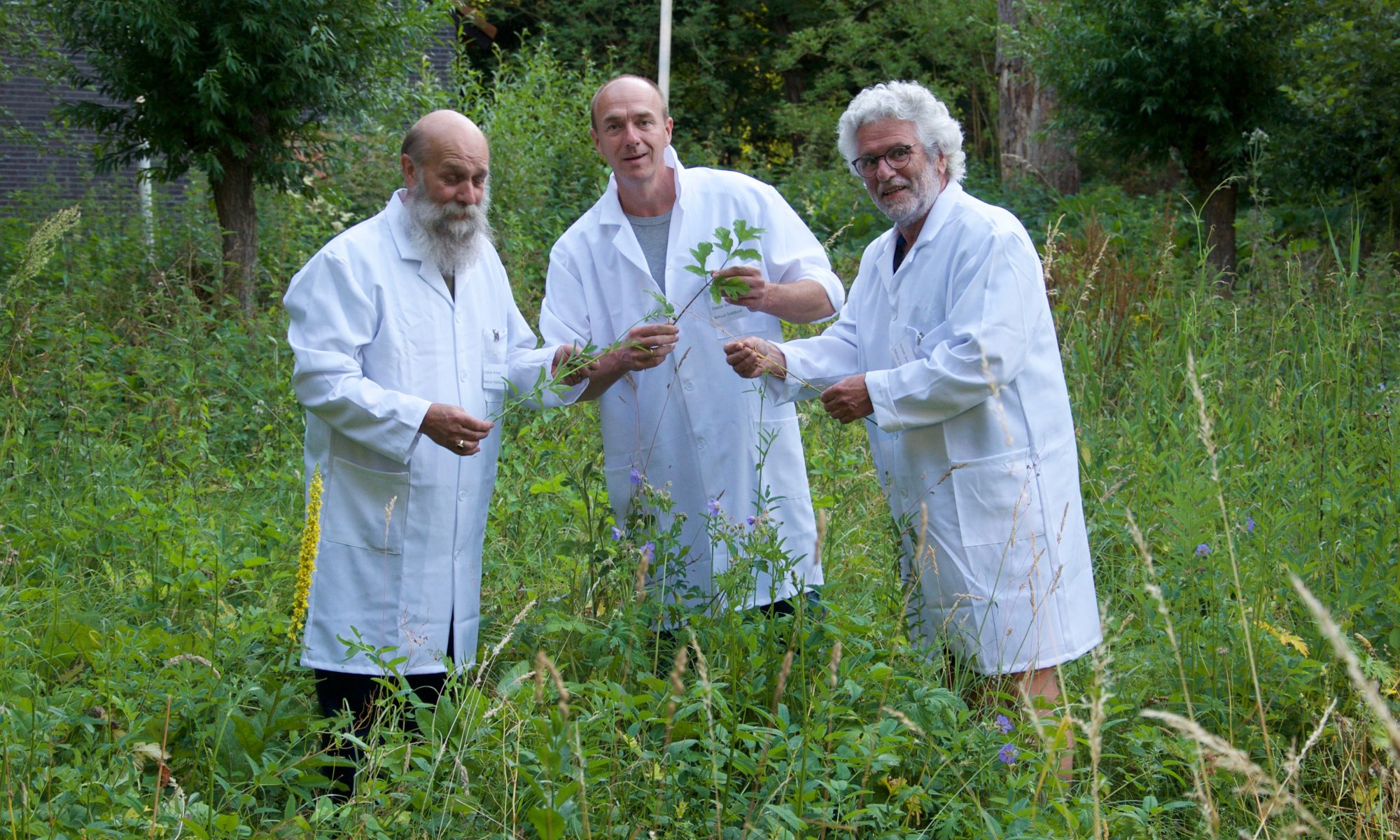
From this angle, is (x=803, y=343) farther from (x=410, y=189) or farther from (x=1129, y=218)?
(x=1129, y=218)

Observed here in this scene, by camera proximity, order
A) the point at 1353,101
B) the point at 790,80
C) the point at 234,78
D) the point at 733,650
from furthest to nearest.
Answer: the point at 790,80
the point at 234,78
the point at 1353,101
the point at 733,650

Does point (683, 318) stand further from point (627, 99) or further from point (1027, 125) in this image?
point (1027, 125)

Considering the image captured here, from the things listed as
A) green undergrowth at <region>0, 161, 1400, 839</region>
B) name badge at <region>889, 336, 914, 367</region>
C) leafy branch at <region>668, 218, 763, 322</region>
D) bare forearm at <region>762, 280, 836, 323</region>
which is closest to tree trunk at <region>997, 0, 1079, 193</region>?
green undergrowth at <region>0, 161, 1400, 839</region>

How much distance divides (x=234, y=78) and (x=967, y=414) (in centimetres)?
679

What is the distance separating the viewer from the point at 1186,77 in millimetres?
9625

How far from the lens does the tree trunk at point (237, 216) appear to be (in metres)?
8.55

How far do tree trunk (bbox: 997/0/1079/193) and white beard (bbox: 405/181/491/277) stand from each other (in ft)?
38.1

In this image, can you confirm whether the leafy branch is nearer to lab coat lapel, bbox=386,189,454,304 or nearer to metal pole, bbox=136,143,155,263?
lab coat lapel, bbox=386,189,454,304

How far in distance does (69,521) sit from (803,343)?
3.15 m

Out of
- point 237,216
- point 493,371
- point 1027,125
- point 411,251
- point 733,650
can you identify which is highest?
point 1027,125

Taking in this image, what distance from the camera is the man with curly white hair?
299cm

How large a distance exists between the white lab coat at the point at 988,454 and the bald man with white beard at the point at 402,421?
106 cm

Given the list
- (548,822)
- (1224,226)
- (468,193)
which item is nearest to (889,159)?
(468,193)

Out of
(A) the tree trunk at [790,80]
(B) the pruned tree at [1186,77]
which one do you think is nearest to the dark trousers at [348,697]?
(B) the pruned tree at [1186,77]
